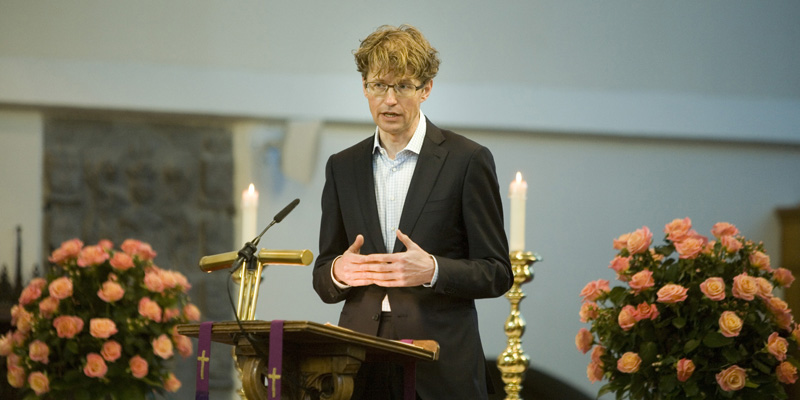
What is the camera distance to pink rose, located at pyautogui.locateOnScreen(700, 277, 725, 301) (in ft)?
9.00

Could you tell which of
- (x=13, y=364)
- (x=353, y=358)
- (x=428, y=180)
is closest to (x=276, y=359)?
(x=353, y=358)

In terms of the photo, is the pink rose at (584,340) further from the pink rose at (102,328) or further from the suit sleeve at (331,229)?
the pink rose at (102,328)

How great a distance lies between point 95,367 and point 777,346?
2.02 metres

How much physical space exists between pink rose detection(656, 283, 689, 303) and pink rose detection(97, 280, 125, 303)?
1660mm

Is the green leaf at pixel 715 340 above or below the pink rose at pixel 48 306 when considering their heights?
below

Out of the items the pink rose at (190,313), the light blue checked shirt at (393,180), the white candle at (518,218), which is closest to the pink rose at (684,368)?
the white candle at (518,218)

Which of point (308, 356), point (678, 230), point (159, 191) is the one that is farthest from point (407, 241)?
point (159, 191)

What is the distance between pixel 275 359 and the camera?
5.66ft

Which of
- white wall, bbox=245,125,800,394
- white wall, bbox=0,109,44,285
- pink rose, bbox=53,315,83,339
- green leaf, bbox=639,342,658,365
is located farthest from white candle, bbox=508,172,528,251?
white wall, bbox=0,109,44,285

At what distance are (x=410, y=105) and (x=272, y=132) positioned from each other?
8.10 ft

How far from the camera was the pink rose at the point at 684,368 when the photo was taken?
2.74 metres

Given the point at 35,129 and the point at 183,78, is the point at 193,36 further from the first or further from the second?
the point at 35,129

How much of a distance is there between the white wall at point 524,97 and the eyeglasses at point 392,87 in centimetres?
243

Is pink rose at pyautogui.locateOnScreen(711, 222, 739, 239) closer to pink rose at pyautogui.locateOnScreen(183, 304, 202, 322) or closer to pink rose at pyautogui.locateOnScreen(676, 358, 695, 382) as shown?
pink rose at pyautogui.locateOnScreen(676, 358, 695, 382)
